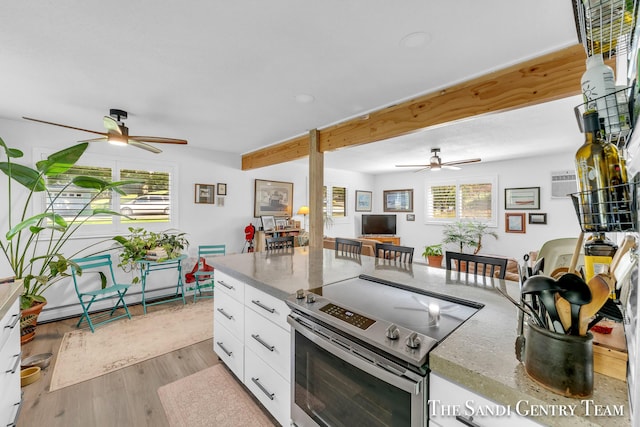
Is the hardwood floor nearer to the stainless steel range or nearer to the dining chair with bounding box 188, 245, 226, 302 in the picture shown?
the stainless steel range

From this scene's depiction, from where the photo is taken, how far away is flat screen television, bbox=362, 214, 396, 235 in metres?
7.12

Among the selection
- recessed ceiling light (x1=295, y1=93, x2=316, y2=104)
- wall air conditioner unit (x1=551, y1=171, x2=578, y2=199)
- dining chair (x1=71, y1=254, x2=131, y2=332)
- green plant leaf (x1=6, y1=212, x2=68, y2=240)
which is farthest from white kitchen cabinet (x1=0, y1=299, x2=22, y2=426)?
wall air conditioner unit (x1=551, y1=171, x2=578, y2=199)

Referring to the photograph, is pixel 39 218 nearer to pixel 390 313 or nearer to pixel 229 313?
pixel 229 313

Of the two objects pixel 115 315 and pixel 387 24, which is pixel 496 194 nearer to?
pixel 387 24

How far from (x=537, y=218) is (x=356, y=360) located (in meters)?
5.75

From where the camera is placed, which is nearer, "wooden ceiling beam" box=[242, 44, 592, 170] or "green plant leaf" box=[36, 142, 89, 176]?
"wooden ceiling beam" box=[242, 44, 592, 170]

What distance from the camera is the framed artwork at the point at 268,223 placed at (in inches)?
196

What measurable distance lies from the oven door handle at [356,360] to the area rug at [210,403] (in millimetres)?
914

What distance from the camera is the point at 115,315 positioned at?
3564 millimetres

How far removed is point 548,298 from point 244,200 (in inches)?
190

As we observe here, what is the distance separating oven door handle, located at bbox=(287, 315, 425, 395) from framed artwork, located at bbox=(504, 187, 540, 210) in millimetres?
5734

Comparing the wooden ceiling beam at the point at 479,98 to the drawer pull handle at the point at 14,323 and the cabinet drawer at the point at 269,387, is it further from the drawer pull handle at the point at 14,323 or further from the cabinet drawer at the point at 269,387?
the drawer pull handle at the point at 14,323

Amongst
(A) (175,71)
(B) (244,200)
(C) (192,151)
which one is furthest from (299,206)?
(A) (175,71)

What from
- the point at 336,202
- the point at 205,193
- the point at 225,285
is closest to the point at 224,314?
the point at 225,285
